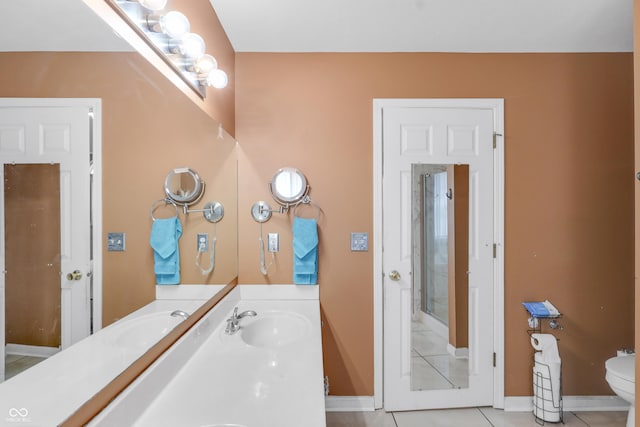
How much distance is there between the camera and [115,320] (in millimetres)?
918

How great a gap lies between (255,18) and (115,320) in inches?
66.9

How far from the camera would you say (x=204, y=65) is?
154cm

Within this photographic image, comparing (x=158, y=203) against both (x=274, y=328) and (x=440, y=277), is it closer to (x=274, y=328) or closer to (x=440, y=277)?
(x=274, y=328)

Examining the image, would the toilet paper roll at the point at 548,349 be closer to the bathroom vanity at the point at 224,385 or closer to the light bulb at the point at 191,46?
the bathroom vanity at the point at 224,385

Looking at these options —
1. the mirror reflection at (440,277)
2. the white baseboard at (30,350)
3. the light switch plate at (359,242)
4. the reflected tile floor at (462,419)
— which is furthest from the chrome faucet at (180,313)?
the mirror reflection at (440,277)

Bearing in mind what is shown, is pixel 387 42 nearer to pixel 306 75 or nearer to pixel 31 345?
pixel 306 75

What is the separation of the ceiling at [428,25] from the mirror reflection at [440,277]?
2.67ft

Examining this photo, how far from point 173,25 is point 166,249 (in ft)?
2.64

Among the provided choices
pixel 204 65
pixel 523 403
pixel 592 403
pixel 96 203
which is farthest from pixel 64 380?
pixel 592 403

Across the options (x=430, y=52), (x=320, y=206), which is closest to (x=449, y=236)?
(x=320, y=206)

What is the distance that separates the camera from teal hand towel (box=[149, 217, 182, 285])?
117 cm

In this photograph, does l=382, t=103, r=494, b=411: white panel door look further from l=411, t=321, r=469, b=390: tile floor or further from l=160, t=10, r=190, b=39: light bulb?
l=160, t=10, r=190, b=39: light bulb

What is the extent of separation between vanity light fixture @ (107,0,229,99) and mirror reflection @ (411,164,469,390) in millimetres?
1404

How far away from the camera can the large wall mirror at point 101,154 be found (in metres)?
0.62
